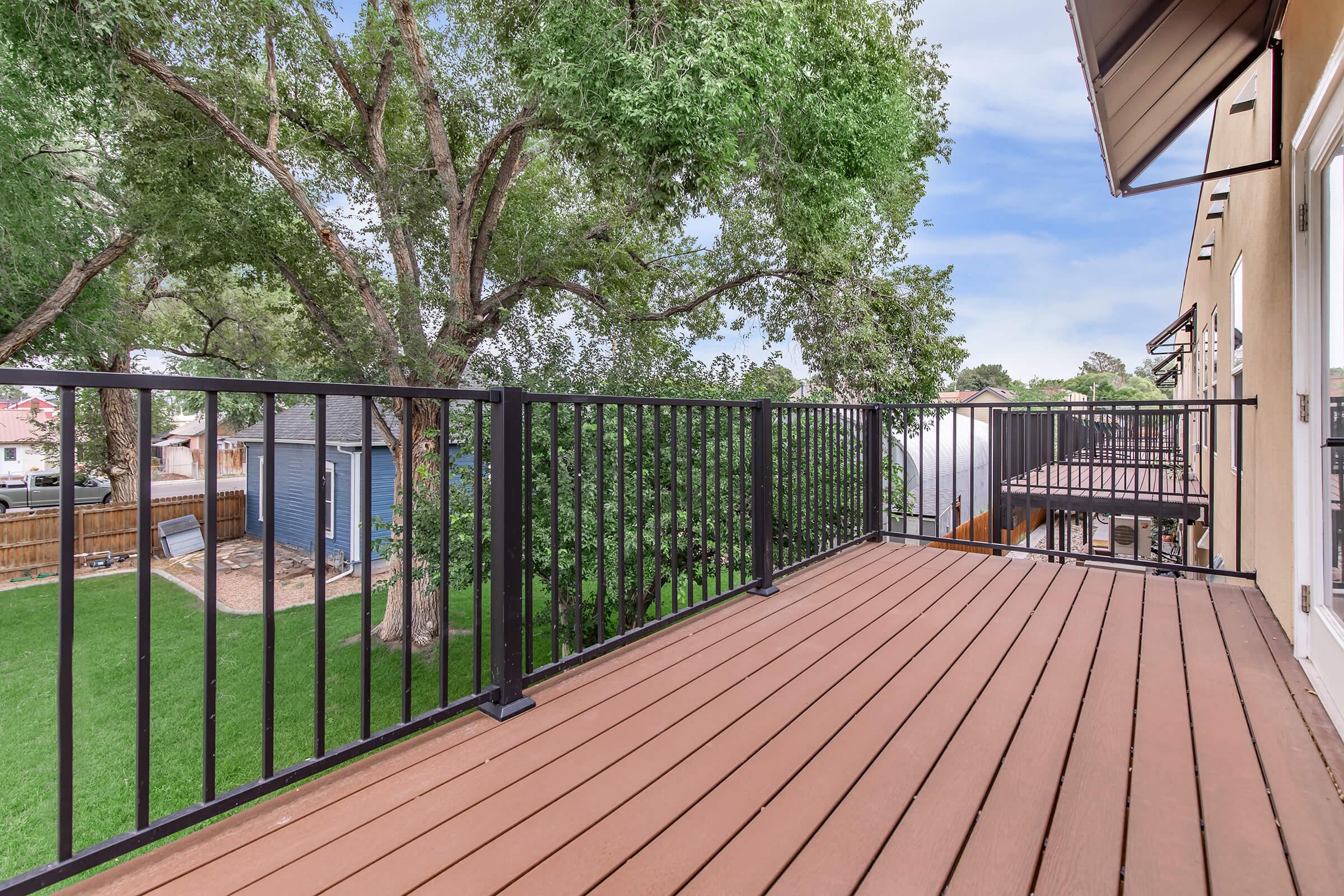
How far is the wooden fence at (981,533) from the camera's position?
4043 millimetres

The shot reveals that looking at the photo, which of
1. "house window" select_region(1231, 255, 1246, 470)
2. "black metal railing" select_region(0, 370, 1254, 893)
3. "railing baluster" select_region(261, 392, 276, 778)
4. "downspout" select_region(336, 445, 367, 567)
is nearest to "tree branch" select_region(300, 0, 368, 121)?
"black metal railing" select_region(0, 370, 1254, 893)

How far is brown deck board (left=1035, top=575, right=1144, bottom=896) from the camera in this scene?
1111 mm

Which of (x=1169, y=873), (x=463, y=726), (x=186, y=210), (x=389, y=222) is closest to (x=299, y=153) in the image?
(x=186, y=210)

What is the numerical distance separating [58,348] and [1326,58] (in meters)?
12.0

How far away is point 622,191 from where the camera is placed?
706 cm

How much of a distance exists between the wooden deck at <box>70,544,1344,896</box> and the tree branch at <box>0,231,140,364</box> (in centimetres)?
917

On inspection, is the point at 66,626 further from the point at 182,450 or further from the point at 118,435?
the point at 182,450

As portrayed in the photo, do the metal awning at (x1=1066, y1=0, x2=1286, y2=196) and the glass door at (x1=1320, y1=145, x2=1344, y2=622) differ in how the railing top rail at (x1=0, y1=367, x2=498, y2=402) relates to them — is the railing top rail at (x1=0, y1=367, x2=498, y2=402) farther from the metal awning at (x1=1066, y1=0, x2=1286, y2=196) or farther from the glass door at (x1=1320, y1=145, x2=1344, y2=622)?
the glass door at (x1=1320, y1=145, x2=1344, y2=622)

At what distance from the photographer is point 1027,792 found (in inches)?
53.6

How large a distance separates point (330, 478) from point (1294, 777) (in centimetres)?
1269

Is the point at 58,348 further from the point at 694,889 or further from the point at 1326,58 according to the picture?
the point at 1326,58

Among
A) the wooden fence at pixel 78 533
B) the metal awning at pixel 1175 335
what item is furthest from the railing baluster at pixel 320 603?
the wooden fence at pixel 78 533

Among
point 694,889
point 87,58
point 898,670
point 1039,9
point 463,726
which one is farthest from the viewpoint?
point 1039,9

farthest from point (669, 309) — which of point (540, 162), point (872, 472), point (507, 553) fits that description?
point (507, 553)
